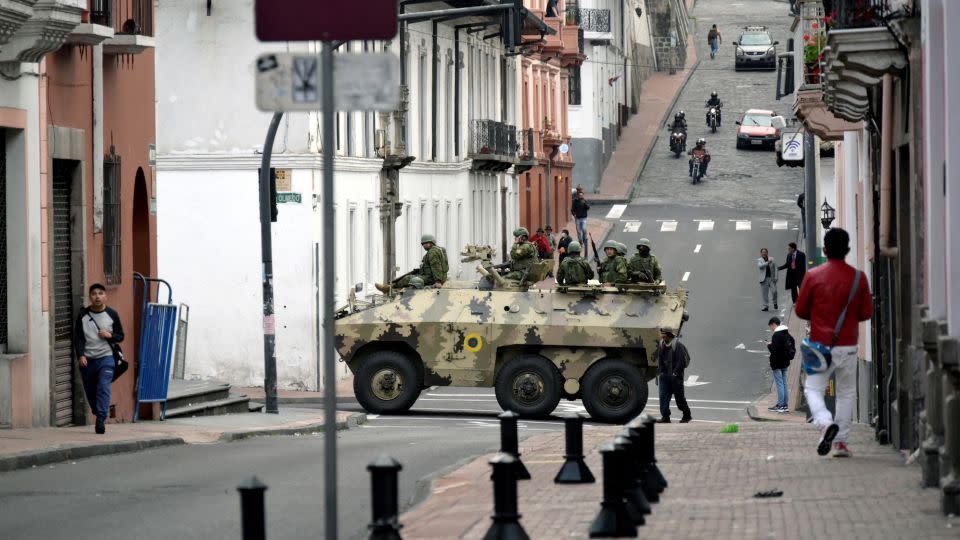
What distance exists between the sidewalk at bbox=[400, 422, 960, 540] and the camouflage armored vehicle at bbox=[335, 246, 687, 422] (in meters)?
8.67

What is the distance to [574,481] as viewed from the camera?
14.2 meters

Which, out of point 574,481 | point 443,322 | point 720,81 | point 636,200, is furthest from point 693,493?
point 720,81

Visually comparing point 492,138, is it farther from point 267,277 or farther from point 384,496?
point 384,496

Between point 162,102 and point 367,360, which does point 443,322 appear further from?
point 162,102

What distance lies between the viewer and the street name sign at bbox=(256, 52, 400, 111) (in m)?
8.32

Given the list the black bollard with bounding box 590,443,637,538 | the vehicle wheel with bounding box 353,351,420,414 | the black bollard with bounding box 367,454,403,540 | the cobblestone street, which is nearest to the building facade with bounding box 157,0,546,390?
the vehicle wheel with bounding box 353,351,420,414

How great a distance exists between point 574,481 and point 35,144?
832 centimetres

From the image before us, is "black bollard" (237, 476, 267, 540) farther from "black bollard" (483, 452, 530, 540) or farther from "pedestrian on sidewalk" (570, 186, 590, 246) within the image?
"pedestrian on sidewalk" (570, 186, 590, 246)

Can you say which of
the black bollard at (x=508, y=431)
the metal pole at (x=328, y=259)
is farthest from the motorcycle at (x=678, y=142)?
the metal pole at (x=328, y=259)

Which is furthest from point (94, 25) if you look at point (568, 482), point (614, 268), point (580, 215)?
point (580, 215)

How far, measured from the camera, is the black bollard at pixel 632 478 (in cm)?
1119

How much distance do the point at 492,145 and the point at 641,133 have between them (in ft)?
106

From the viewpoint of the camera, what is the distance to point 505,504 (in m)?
10.1

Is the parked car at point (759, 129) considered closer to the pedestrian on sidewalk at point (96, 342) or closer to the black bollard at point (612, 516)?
the pedestrian on sidewalk at point (96, 342)
